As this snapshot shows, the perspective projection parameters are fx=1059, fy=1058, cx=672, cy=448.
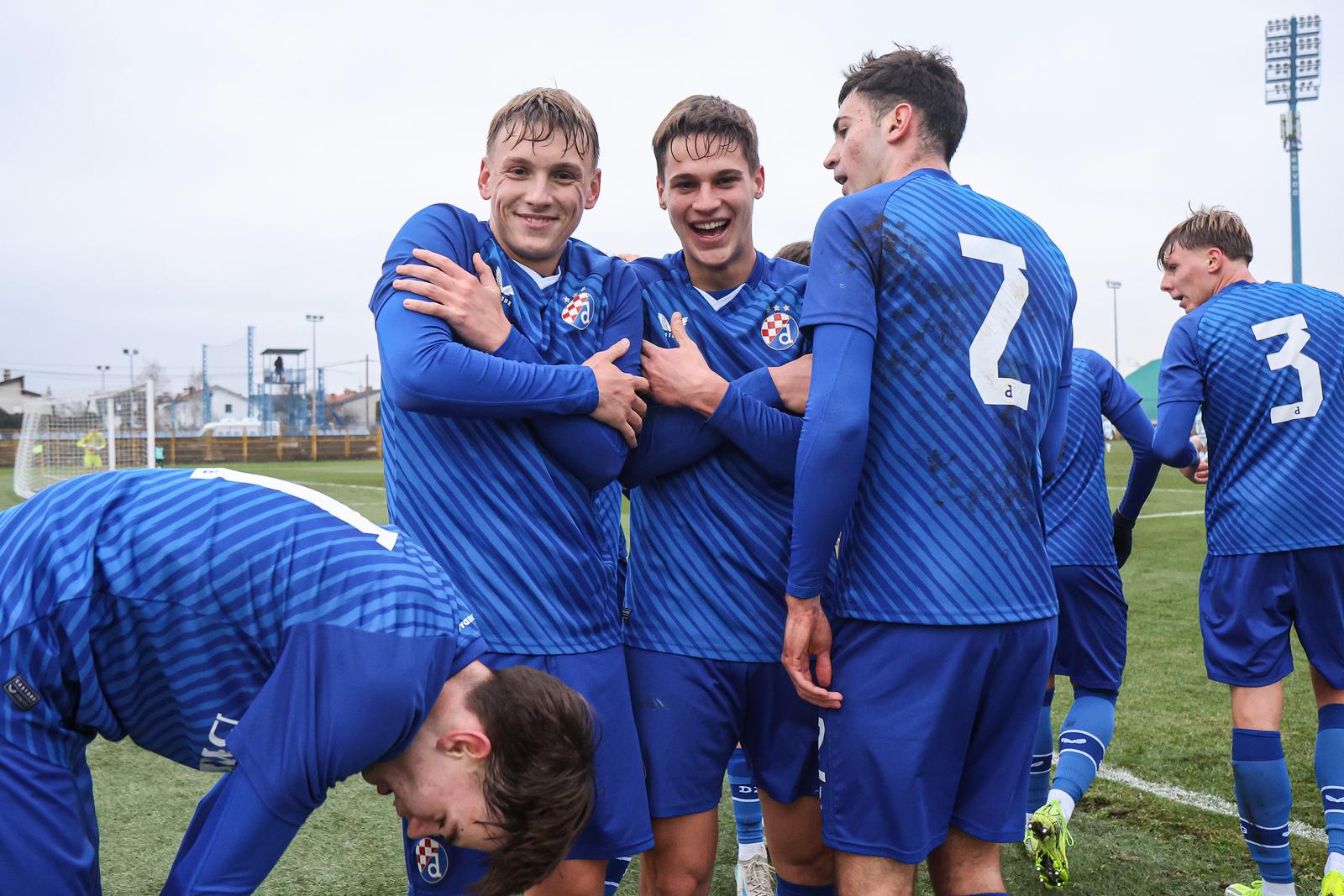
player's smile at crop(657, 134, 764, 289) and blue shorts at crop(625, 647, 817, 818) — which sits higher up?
player's smile at crop(657, 134, 764, 289)

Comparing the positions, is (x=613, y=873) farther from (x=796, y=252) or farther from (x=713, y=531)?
(x=796, y=252)

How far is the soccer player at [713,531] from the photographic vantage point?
2311mm

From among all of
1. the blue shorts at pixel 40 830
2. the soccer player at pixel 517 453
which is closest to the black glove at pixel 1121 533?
the soccer player at pixel 517 453

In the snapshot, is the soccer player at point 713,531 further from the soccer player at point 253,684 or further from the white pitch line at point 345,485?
the white pitch line at point 345,485

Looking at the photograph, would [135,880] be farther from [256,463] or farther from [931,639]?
[256,463]

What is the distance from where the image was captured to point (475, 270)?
2.28 meters

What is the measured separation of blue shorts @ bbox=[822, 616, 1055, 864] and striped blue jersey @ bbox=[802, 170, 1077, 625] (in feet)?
0.20

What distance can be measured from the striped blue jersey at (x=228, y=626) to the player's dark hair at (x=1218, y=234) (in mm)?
3345

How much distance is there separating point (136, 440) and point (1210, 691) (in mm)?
21198

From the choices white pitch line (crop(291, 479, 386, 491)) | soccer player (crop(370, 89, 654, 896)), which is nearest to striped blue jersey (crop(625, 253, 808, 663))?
soccer player (crop(370, 89, 654, 896))

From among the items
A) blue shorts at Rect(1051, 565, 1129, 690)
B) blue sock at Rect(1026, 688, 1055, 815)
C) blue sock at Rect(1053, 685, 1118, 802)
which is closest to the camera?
blue sock at Rect(1053, 685, 1118, 802)

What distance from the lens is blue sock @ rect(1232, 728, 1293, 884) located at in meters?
3.21

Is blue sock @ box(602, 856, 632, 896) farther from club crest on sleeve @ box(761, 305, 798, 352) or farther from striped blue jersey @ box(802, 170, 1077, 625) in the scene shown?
club crest on sleeve @ box(761, 305, 798, 352)

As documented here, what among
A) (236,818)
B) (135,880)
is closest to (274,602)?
(236,818)
